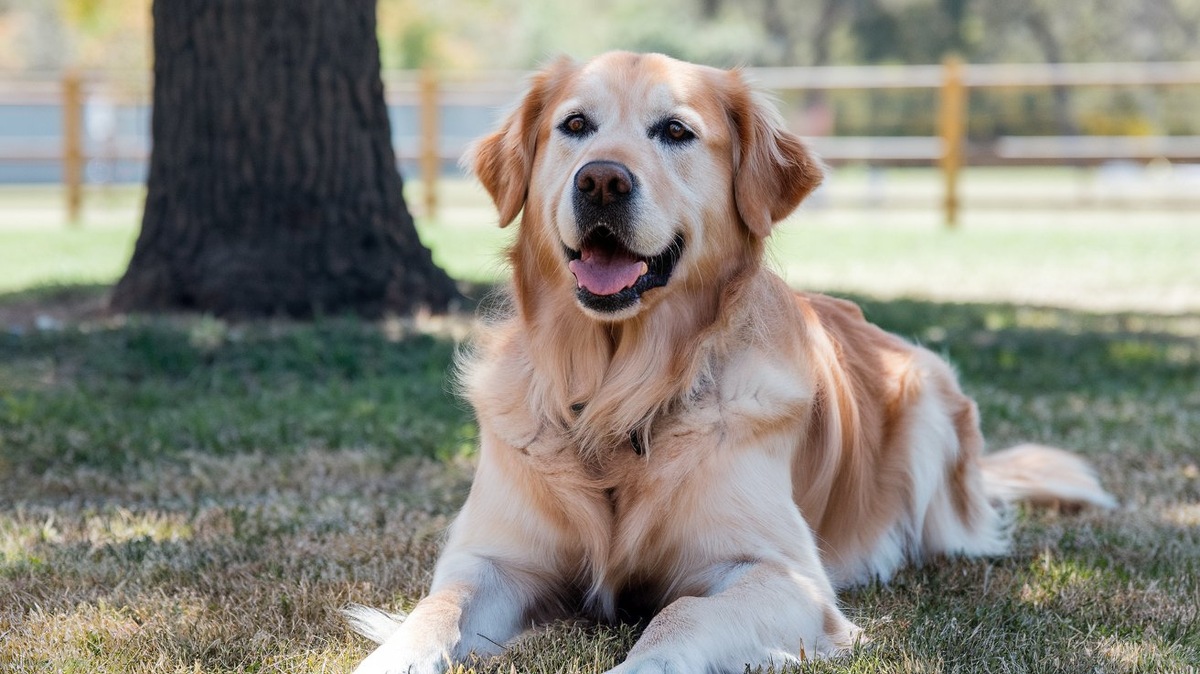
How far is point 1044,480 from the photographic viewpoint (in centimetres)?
451

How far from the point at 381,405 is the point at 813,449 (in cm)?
282

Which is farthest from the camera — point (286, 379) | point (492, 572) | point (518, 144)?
point (286, 379)

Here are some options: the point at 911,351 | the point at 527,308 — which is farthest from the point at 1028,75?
the point at 527,308

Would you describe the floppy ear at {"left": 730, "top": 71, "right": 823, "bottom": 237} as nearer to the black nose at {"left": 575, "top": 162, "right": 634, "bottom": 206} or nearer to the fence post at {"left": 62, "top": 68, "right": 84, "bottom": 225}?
the black nose at {"left": 575, "top": 162, "right": 634, "bottom": 206}

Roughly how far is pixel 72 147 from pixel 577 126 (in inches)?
673

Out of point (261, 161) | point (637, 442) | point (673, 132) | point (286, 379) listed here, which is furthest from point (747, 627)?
point (261, 161)

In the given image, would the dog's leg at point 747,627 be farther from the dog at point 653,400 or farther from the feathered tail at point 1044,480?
the feathered tail at point 1044,480

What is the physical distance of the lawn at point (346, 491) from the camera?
2.94 m

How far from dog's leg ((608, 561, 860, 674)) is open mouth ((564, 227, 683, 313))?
0.70m

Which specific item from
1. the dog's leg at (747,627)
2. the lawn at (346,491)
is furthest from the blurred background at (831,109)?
the dog's leg at (747,627)

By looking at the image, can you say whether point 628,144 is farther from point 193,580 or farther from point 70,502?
Answer: point 70,502

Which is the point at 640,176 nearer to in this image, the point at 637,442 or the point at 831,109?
the point at 637,442

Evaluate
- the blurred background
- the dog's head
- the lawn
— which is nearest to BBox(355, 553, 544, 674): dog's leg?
the lawn

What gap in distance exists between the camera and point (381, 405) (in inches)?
231
